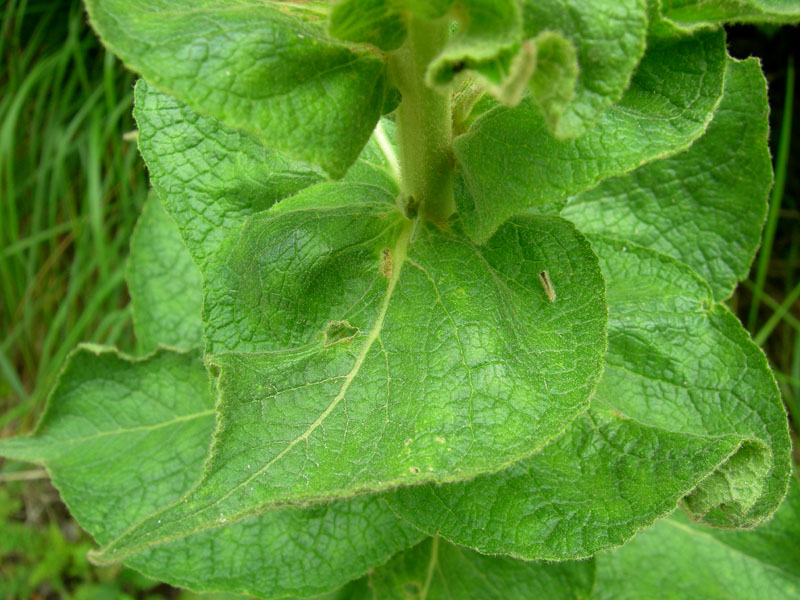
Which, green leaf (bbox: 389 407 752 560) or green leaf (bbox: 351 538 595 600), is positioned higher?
green leaf (bbox: 389 407 752 560)

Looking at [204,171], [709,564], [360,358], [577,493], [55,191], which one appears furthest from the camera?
[55,191]

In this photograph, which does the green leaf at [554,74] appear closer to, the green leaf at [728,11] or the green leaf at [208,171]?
the green leaf at [728,11]

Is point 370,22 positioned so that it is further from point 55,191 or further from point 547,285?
point 55,191

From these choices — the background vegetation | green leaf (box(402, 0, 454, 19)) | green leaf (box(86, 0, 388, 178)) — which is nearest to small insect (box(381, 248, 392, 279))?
green leaf (box(86, 0, 388, 178))

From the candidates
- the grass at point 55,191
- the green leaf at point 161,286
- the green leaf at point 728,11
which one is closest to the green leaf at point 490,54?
the green leaf at point 728,11

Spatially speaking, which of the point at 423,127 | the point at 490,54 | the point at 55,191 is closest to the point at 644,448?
the point at 423,127

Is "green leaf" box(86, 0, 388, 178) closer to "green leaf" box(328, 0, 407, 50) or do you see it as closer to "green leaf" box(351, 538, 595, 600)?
"green leaf" box(328, 0, 407, 50)

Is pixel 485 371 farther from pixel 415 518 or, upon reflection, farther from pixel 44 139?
pixel 44 139
